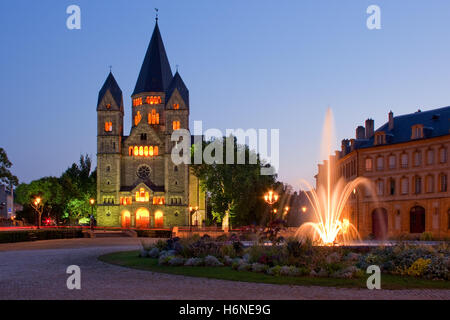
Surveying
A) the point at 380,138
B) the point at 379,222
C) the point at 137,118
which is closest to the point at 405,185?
the point at 379,222

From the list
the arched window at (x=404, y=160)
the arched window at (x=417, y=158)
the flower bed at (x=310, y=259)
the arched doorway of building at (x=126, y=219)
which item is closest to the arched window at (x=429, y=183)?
the arched window at (x=417, y=158)

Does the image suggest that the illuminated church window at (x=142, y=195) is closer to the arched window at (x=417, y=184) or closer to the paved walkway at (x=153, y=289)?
the arched window at (x=417, y=184)

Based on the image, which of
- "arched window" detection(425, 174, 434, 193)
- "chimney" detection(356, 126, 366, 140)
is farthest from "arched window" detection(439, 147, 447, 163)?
"chimney" detection(356, 126, 366, 140)

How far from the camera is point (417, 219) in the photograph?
177 feet

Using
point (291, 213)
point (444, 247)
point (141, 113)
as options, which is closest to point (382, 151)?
point (444, 247)

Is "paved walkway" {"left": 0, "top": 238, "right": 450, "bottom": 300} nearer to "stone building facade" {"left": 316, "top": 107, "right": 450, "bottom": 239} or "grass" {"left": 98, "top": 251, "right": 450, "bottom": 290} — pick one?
"grass" {"left": 98, "top": 251, "right": 450, "bottom": 290}

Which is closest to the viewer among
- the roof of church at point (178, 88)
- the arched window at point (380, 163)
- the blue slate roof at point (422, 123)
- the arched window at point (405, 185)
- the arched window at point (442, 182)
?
the arched window at point (442, 182)

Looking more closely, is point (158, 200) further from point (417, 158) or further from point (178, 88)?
point (417, 158)

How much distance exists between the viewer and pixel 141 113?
3964 inches

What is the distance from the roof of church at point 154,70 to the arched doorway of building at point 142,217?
24726 mm

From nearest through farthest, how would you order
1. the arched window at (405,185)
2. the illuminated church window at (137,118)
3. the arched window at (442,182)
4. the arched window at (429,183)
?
the arched window at (442,182)
the arched window at (429,183)
the arched window at (405,185)
the illuminated church window at (137,118)

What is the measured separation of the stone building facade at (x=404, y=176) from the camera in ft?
170
